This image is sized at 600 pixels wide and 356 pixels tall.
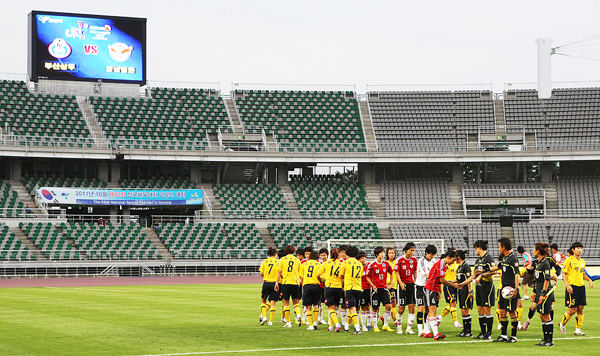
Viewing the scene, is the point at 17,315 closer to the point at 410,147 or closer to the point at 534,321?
the point at 534,321

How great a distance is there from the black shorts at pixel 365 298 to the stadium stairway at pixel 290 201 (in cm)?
3813

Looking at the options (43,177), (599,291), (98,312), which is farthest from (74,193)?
(599,291)

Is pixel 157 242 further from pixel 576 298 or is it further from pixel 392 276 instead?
pixel 576 298

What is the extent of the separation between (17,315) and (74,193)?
3191cm

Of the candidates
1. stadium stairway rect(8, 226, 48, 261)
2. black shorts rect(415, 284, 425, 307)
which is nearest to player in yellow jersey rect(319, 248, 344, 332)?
black shorts rect(415, 284, 425, 307)

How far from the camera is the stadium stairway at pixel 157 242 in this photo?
49.6 metres

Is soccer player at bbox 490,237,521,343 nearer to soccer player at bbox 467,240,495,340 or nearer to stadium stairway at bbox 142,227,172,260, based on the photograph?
soccer player at bbox 467,240,495,340

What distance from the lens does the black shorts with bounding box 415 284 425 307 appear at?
52.6 feet


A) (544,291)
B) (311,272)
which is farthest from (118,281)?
(544,291)

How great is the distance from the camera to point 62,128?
55156 mm

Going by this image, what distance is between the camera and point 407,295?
16.8 metres

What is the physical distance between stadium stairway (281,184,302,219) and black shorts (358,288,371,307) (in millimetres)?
38129

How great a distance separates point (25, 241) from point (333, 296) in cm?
3520

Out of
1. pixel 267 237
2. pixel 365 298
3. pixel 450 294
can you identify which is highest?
pixel 267 237
